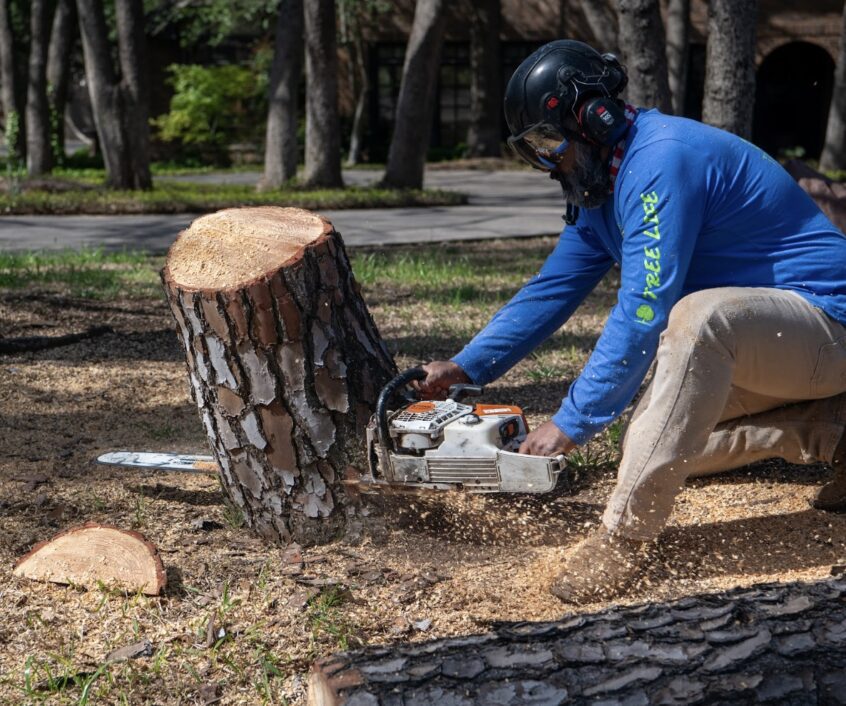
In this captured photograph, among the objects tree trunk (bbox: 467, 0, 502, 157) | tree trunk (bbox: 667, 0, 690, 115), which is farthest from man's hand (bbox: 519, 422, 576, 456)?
tree trunk (bbox: 467, 0, 502, 157)

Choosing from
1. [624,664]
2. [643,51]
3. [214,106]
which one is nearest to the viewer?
[624,664]

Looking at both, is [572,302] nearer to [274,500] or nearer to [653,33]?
[274,500]

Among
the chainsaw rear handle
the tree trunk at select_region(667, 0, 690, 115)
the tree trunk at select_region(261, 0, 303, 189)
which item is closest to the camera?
the chainsaw rear handle

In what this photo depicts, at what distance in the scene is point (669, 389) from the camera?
3.11 meters

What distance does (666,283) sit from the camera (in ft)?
9.84

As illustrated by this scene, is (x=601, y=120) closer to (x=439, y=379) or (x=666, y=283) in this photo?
(x=666, y=283)

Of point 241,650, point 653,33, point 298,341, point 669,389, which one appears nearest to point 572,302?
point 669,389

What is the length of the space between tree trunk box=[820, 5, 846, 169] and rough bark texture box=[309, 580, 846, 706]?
69.5ft

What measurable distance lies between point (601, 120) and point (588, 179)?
197mm

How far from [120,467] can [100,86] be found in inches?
466

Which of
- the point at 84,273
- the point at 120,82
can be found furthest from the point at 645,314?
the point at 120,82

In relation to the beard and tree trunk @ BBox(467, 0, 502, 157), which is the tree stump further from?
tree trunk @ BBox(467, 0, 502, 157)

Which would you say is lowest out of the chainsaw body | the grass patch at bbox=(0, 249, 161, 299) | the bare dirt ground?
the grass patch at bbox=(0, 249, 161, 299)

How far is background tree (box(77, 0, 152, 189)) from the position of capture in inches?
583
